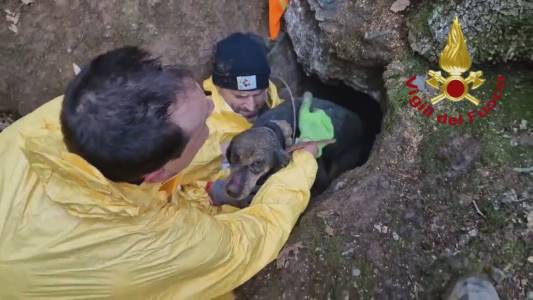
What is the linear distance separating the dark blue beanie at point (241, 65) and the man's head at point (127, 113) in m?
1.73

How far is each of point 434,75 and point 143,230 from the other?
1.82 m

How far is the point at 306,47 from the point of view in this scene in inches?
155

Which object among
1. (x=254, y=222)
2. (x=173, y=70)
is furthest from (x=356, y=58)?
(x=173, y=70)

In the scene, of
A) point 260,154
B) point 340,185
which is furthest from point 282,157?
point 340,185

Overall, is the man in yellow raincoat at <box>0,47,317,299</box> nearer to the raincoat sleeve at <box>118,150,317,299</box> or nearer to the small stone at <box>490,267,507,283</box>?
the raincoat sleeve at <box>118,150,317,299</box>

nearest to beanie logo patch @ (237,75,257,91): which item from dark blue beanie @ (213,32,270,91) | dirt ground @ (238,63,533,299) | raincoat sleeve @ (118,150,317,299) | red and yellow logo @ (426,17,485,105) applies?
dark blue beanie @ (213,32,270,91)

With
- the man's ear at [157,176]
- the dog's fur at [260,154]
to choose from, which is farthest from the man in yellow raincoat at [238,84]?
the man's ear at [157,176]

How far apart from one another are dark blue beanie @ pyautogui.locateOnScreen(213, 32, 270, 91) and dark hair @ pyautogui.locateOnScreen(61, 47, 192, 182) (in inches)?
69.5

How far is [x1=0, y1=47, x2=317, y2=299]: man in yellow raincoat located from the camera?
156 cm

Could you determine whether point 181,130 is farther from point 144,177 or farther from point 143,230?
point 143,230

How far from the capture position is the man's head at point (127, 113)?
154cm

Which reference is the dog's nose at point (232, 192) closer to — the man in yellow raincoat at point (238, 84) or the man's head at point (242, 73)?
the man in yellow raincoat at point (238, 84)

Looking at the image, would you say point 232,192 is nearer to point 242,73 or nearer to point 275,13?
point 242,73

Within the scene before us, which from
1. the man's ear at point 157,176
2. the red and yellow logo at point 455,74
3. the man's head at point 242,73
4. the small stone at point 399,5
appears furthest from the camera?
the man's head at point 242,73
